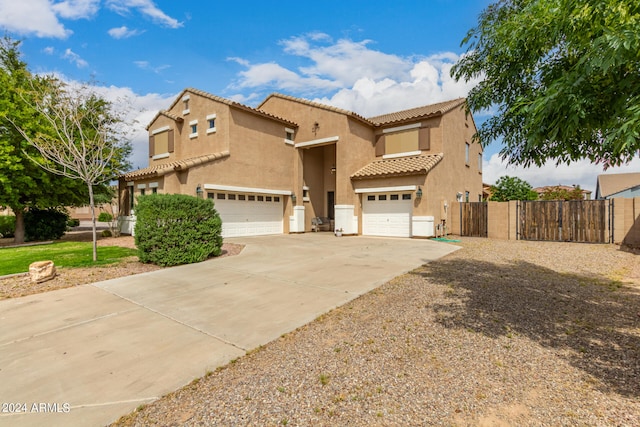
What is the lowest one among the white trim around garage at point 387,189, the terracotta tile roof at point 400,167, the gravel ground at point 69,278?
the gravel ground at point 69,278

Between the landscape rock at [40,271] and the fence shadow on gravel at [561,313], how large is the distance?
8.63m

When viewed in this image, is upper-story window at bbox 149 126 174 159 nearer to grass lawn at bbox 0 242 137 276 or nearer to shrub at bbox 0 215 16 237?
grass lawn at bbox 0 242 137 276

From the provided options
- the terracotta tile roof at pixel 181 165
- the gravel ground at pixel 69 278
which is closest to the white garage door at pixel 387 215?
the terracotta tile roof at pixel 181 165

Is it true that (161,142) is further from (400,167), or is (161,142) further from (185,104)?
(400,167)

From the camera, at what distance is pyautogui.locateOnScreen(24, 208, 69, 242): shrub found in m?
16.1

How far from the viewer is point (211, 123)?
16484 mm

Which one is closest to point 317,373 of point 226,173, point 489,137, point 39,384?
point 39,384

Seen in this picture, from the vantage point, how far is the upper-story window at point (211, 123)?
16.2 meters

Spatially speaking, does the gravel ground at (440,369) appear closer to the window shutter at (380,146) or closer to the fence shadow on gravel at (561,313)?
the fence shadow on gravel at (561,313)

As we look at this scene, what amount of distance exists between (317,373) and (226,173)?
13530mm

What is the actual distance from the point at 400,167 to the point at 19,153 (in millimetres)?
18226

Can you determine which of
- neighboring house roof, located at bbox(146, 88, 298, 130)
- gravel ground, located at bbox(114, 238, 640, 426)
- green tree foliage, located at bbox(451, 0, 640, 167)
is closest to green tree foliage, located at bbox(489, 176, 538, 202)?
neighboring house roof, located at bbox(146, 88, 298, 130)

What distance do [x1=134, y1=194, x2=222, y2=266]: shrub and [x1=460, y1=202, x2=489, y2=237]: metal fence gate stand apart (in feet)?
44.4

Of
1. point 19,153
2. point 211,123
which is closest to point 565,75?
point 211,123
